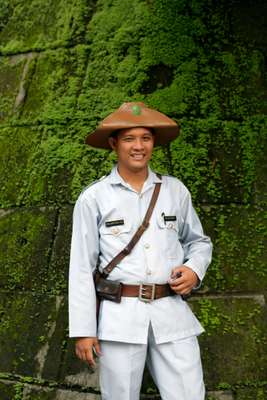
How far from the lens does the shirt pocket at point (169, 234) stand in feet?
7.41

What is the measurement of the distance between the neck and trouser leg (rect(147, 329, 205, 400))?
2.26 feet

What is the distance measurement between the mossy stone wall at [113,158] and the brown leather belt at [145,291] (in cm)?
93

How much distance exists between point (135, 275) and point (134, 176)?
49cm

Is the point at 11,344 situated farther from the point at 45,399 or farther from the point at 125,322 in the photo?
the point at 125,322

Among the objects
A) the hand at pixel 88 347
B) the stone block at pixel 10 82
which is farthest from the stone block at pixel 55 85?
the hand at pixel 88 347

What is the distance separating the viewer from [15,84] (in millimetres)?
4254

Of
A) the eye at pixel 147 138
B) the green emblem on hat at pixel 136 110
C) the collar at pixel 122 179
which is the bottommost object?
the collar at pixel 122 179

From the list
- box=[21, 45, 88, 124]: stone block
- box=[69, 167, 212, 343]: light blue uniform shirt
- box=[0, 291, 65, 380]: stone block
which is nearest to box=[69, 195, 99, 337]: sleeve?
box=[69, 167, 212, 343]: light blue uniform shirt

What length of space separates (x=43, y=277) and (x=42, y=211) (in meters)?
0.50

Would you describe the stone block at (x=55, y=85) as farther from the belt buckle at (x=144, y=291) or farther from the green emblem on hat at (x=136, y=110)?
the belt buckle at (x=144, y=291)

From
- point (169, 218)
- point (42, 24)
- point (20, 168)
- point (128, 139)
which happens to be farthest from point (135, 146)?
point (42, 24)

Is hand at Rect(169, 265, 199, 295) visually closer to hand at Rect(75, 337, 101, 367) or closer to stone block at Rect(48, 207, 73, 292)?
hand at Rect(75, 337, 101, 367)

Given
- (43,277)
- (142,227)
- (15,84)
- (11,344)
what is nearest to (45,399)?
(11,344)

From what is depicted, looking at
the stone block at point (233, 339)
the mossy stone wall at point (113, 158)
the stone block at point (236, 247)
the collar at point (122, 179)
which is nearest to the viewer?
the collar at point (122, 179)
